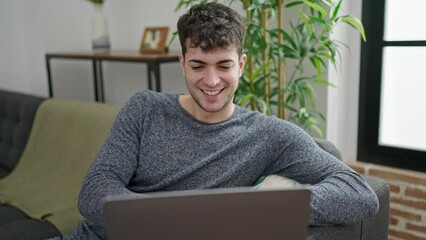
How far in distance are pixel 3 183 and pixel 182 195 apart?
77.8 inches

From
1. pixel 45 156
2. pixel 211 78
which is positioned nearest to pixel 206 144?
pixel 211 78

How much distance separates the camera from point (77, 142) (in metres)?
2.06

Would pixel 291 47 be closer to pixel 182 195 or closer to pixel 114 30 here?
pixel 182 195

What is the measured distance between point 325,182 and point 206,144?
0.35m

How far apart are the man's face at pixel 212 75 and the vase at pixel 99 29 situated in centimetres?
159

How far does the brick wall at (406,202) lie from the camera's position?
6.06ft

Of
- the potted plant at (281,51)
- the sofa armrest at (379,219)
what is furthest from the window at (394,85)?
the sofa armrest at (379,219)

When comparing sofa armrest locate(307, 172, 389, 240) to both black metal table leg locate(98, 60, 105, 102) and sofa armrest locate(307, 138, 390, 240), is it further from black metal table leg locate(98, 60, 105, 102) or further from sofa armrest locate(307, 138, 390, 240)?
black metal table leg locate(98, 60, 105, 102)

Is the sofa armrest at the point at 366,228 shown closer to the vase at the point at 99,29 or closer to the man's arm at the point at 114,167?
the man's arm at the point at 114,167

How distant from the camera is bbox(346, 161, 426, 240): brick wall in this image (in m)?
1.85

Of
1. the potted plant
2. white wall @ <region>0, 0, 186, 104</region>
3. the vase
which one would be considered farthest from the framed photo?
the potted plant

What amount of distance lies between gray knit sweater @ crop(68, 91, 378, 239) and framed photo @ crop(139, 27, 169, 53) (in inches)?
42.4

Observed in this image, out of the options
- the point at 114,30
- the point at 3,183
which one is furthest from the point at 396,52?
the point at 3,183

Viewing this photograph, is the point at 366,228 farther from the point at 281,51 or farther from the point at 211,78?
the point at 281,51
